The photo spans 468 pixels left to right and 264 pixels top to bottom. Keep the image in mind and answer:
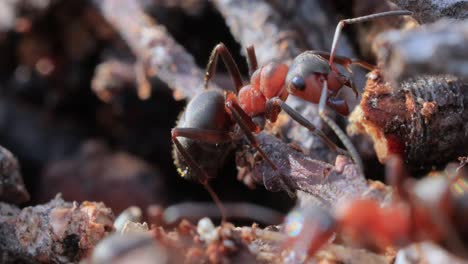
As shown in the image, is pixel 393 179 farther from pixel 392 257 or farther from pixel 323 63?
pixel 323 63

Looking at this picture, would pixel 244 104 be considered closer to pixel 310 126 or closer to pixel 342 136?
pixel 310 126

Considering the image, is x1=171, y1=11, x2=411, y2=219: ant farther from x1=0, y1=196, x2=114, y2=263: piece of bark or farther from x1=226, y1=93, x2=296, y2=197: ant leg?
x1=0, y1=196, x2=114, y2=263: piece of bark

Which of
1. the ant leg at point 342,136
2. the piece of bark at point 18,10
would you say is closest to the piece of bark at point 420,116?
the ant leg at point 342,136

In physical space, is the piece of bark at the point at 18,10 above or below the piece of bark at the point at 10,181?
above

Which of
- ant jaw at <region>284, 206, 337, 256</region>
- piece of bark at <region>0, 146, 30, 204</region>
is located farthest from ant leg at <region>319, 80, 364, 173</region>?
piece of bark at <region>0, 146, 30, 204</region>

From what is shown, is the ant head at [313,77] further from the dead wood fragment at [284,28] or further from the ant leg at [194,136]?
the ant leg at [194,136]

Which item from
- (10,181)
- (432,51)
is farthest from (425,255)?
(10,181)

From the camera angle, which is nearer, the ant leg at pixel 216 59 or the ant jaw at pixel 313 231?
the ant jaw at pixel 313 231
